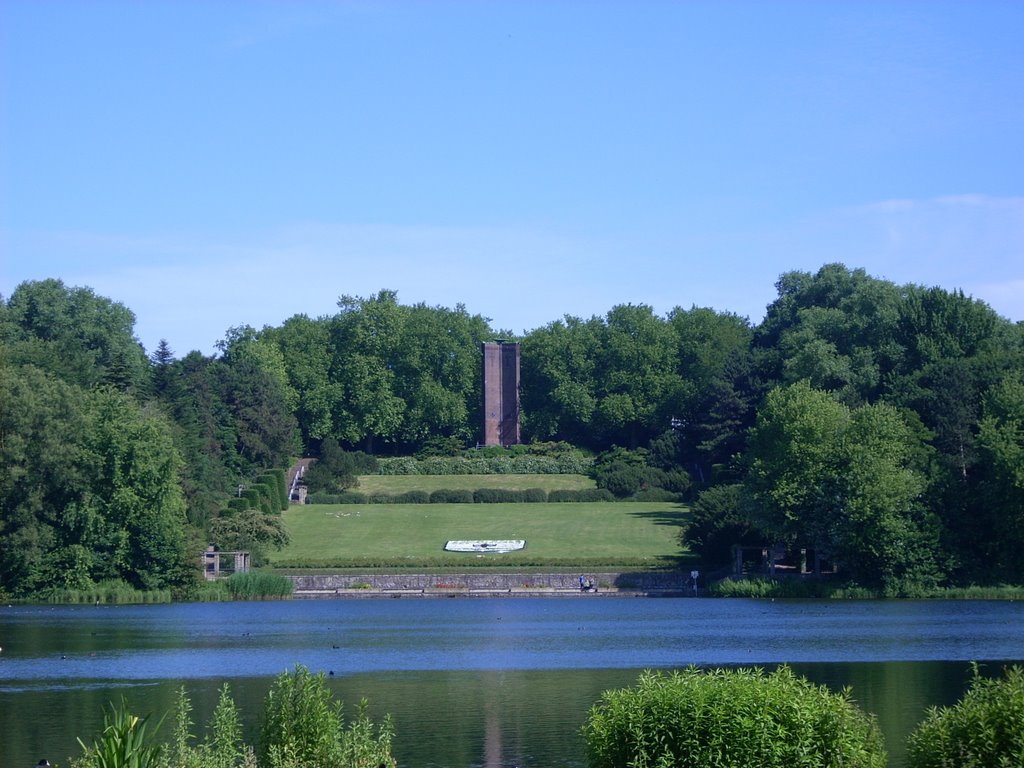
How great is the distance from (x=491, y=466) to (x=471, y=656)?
5607 centimetres

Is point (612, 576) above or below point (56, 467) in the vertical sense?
below

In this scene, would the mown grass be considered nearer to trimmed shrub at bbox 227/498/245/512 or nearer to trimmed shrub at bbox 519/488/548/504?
trimmed shrub at bbox 227/498/245/512

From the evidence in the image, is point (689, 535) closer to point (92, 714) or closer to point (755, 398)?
point (755, 398)

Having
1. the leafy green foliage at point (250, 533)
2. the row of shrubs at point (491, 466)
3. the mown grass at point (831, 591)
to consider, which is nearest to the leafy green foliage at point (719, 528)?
the mown grass at point (831, 591)

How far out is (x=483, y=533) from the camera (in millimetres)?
64688

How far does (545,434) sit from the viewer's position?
98.6 m

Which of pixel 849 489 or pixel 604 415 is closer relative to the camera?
pixel 849 489

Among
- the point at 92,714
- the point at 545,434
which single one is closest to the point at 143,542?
the point at 92,714

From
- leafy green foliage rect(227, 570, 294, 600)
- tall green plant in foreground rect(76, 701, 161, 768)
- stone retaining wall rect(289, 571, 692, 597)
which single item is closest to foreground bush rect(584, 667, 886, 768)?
tall green plant in foreground rect(76, 701, 161, 768)

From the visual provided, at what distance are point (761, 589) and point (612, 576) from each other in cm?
640

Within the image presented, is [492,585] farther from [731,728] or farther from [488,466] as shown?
[731,728]

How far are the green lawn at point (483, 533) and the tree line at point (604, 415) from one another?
3.58 meters

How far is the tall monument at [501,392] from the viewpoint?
9650 centimetres

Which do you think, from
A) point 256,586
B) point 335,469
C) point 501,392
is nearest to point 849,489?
point 256,586
